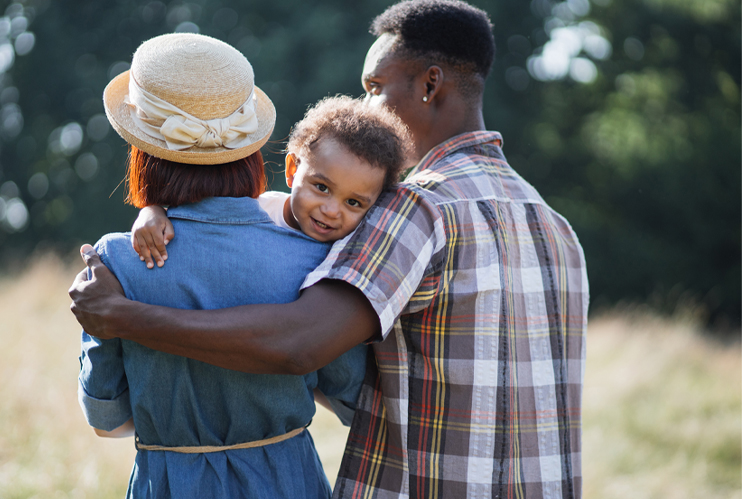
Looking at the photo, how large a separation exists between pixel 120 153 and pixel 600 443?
46.6ft

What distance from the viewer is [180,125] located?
59.1 inches

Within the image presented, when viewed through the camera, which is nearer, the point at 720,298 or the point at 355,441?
the point at 355,441

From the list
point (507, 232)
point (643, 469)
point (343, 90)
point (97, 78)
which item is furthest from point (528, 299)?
Result: point (97, 78)

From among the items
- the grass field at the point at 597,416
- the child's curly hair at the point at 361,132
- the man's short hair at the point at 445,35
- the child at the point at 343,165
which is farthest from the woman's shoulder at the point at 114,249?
the grass field at the point at 597,416

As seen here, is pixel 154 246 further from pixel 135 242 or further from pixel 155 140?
pixel 155 140

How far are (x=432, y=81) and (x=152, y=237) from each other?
1.20 m

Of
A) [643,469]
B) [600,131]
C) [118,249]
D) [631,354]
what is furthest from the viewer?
[600,131]

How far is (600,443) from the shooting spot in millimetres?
5965

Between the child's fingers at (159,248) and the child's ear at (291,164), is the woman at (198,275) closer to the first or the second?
the child's fingers at (159,248)

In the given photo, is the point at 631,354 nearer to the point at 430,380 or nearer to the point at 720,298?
the point at 430,380

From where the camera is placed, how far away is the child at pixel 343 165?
1711mm

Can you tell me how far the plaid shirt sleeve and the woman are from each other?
11 centimetres

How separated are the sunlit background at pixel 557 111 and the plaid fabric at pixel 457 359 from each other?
42.4 feet

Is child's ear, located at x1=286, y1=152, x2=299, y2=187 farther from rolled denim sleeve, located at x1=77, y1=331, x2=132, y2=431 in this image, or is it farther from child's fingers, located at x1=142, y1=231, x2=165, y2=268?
rolled denim sleeve, located at x1=77, y1=331, x2=132, y2=431
